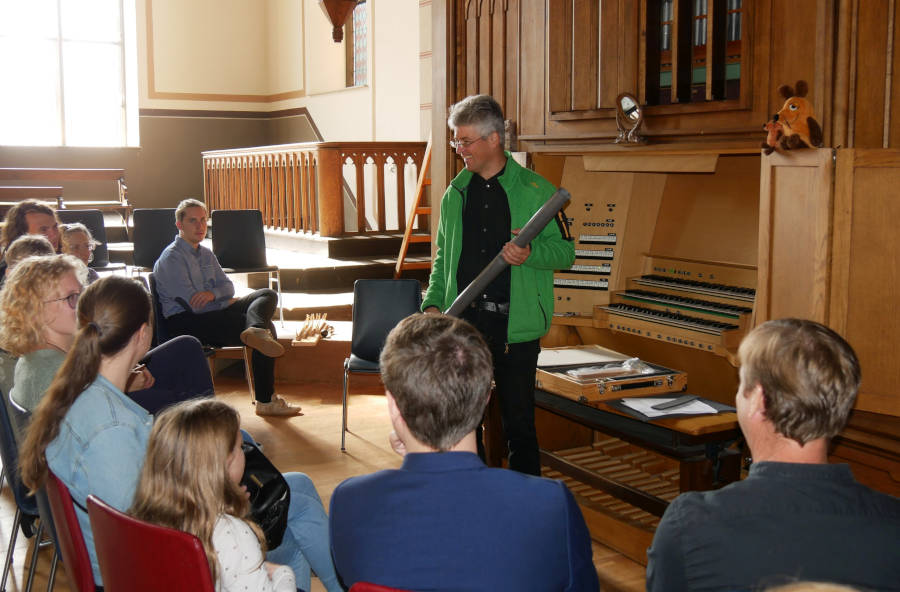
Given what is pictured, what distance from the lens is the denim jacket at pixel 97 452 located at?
1870 mm

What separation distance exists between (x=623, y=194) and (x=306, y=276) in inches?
153

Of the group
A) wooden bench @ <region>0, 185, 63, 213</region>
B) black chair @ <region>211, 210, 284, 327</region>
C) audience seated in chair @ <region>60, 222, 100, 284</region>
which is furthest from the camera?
wooden bench @ <region>0, 185, 63, 213</region>

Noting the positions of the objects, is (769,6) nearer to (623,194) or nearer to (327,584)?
(623,194)

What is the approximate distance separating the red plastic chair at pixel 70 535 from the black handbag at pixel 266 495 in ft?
1.29

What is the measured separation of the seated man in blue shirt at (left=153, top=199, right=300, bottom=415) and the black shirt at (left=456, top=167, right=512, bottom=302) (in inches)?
74.0

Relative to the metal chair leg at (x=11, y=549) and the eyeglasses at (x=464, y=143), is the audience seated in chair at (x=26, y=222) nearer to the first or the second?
the metal chair leg at (x=11, y=549)

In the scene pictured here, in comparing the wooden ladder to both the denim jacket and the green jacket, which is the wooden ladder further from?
the denim jacket

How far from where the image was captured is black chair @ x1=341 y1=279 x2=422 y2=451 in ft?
14.7

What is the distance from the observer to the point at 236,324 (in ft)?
16.1

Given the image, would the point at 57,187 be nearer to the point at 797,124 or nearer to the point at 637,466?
the point at 637,466

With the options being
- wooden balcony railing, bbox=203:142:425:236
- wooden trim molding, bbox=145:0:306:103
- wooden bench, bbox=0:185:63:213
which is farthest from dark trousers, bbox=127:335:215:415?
wooden trim molding, bbox=145:0:306:103

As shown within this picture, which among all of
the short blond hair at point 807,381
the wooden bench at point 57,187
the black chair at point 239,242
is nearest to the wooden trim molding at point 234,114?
the wooden bench at point 57,187

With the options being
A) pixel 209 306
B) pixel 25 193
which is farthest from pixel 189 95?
pixel 209 306

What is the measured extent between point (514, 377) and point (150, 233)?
14.0ft
